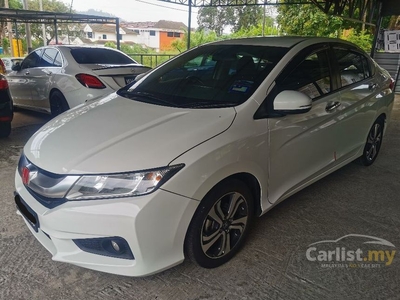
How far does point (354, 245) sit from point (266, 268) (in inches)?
29.9

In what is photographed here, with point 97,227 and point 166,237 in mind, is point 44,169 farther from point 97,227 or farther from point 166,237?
point 166,237

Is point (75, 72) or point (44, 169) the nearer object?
point (44, 169)

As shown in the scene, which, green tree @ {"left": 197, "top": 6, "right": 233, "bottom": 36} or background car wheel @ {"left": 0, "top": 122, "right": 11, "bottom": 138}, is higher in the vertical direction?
green tree @ {"left": 197, "top": 6, "right": 233, "bottom": 36}

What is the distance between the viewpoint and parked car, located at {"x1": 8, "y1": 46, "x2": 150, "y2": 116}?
496 centimetres

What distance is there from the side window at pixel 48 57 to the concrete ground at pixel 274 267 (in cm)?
302

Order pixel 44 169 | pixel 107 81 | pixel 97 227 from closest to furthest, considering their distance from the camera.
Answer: pixel 97 227 → pixel 44 169 → pixel 107 81

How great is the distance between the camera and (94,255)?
6.16 feet

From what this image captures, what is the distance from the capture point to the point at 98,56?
5.57 metres

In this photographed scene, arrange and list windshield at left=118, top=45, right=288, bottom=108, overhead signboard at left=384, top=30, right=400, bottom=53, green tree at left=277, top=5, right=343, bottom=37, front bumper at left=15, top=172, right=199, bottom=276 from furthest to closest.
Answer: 1. green tree at left=277, top=5, right=343, bottom=37
2. overhead signboard at left=384, top=30, right=400, bottom=53
3. windshield at left=118, top=45, right=288, bottom=108
4. front bumper at left=15, top=172, right=199, bottom=276

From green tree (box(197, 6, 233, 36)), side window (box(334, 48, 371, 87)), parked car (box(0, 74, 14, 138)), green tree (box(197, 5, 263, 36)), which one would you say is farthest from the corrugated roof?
side window (box(334, 48, 371, 87))

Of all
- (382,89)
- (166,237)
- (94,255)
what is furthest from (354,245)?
(382,89)

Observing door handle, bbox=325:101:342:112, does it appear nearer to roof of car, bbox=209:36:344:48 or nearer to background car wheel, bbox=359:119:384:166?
roof of car, bbox=209:36:344:48

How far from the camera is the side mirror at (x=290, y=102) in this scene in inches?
88.8

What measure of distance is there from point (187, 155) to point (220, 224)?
0.57m
